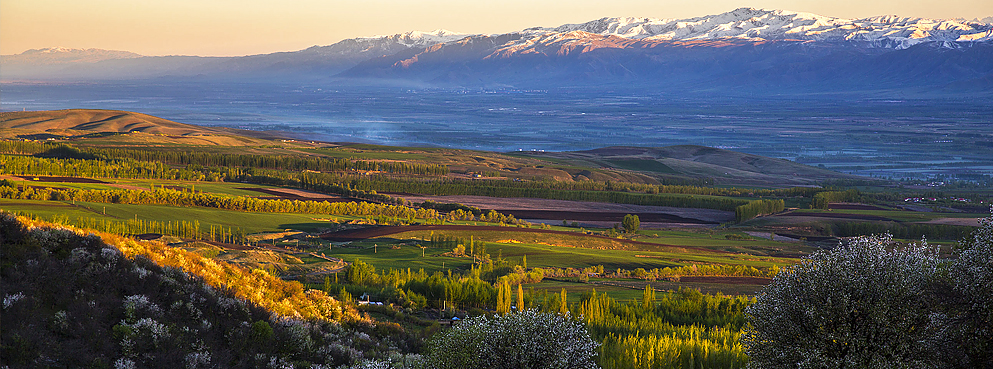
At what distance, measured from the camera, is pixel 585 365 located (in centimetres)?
1877

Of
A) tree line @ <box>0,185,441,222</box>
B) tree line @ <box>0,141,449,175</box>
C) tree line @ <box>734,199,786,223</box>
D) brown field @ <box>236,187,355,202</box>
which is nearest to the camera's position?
tree line @ <box>0,185,441,222</box>

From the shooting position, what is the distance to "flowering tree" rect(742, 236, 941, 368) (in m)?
19.9

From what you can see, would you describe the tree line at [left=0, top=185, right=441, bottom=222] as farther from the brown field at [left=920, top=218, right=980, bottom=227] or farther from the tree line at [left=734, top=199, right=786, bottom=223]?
the brown field at [left=920, top=218, right=980, bottom=227]

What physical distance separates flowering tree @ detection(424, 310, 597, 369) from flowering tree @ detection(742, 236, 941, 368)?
610 centimetres

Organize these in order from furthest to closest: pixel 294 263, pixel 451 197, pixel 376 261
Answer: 1. pixel 451 197
2. pixel 376 261
3. pixel 294 263

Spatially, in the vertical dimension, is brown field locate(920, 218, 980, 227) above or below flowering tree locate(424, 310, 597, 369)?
below

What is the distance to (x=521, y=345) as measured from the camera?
18.5 metres

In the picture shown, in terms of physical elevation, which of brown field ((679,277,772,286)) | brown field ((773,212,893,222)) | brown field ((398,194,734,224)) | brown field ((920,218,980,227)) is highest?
brown field ((679,277,772,286))

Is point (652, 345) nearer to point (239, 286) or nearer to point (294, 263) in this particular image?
point (239, 286)

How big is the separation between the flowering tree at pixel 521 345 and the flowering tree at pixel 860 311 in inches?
240


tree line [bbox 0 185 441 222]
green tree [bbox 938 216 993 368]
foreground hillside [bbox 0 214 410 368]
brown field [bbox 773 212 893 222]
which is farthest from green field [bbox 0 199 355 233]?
green tree [bbox 938 216 993 368]

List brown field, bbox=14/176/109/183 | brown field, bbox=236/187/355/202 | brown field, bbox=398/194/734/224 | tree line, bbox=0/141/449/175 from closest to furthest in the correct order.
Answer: brown field, bbox=14/176/109/183, brown field, bbox=398/194/734/224, brown field, bbox=236/187/355/202, tree line, bbox=0/141/449/175

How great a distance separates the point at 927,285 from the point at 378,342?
65.2 feet

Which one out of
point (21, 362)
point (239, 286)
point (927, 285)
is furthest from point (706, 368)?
point (21, 362)
